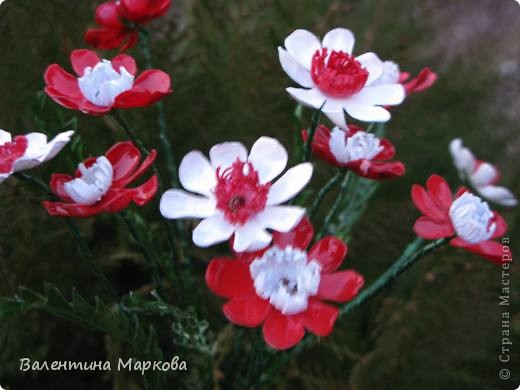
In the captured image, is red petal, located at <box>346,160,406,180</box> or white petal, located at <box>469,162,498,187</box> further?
white petal, located at <box>469,162,498,187</box>

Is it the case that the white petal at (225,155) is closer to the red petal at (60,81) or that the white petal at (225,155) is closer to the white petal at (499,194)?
the red petal at (60,81)

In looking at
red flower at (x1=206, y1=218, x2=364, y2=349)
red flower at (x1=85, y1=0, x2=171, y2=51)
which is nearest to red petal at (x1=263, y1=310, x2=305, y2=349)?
red flower at (x1=206, y1=218, x2=364, y2=349)

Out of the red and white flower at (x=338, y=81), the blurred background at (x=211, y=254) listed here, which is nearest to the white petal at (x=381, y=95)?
the red and white flower at (x=338, y=81)

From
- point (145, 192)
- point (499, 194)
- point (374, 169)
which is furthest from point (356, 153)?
point (499, 194)

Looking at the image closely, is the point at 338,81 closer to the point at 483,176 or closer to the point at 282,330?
the point at 282,330

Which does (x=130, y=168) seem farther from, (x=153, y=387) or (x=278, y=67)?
(x=278, y=67)

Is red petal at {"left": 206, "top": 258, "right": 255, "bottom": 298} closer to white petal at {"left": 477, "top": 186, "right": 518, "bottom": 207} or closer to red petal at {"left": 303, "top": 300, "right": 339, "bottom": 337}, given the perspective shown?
red petal at {"left": 303, "top": 300, "right": 339, "bottom": 337}
